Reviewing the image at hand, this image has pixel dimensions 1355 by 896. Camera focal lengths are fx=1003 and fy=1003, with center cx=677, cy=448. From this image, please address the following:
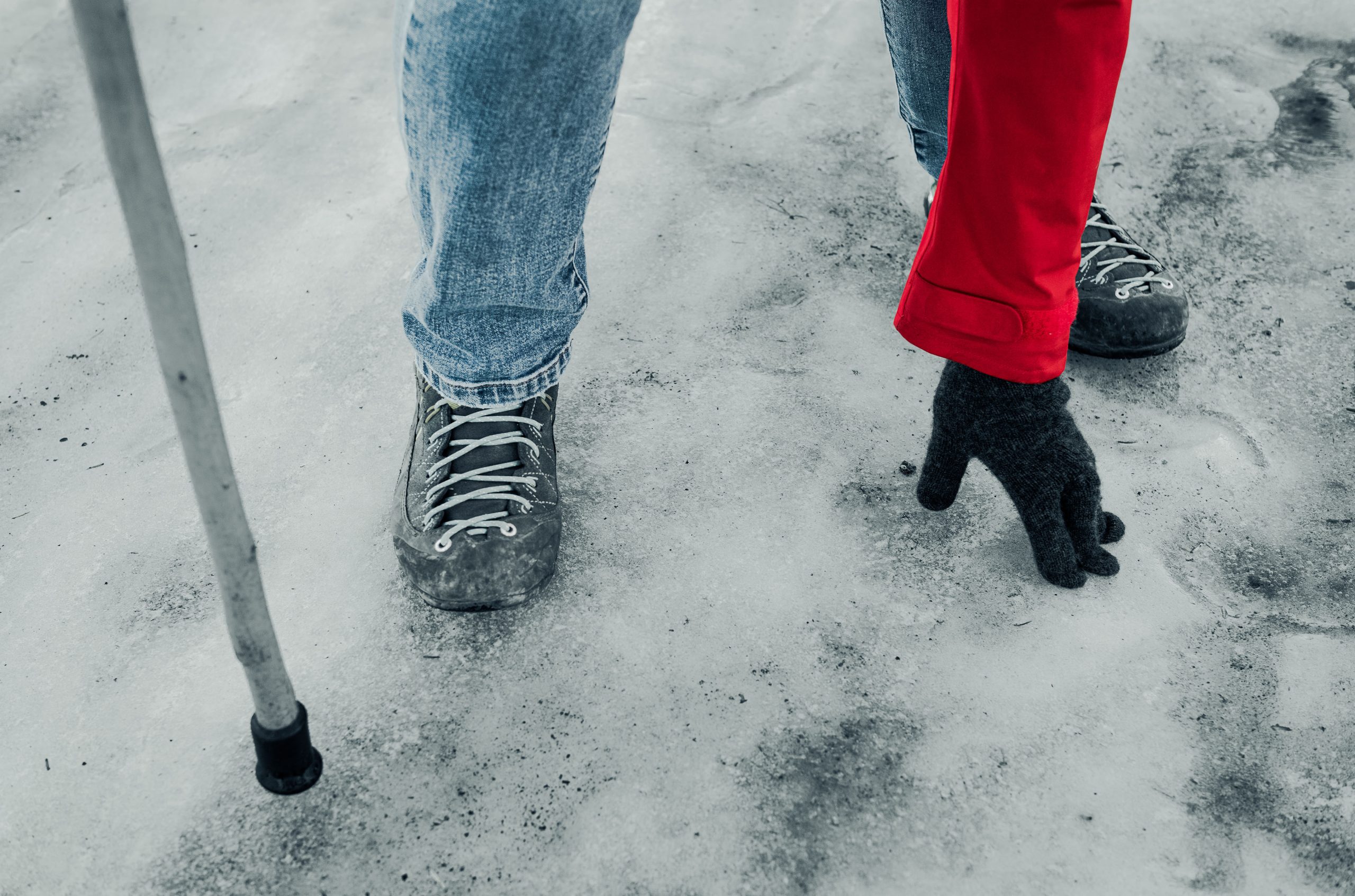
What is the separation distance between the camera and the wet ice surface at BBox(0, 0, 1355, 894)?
95 cm

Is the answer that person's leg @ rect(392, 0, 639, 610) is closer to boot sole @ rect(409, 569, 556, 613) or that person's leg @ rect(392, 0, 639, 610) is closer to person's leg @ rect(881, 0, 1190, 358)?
boot sole @ rect(409, 569, 556, 613)

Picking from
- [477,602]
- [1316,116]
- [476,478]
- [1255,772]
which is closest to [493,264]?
[476,478]

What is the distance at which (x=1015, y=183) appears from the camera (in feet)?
3.22

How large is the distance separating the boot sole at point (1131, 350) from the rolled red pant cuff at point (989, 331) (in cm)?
43

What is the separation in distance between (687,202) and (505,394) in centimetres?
70

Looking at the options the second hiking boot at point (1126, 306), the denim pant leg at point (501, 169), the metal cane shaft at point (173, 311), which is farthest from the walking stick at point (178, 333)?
the second hiking boot at point (1126, 306)

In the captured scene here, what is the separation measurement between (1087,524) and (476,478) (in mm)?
715

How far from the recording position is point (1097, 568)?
118 centimetres

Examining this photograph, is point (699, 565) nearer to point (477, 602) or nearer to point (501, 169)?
point (477, 602)

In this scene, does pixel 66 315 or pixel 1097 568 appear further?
pixel 66 315

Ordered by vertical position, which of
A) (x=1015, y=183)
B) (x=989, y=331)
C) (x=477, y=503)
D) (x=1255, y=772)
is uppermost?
(x=1015, y=183)

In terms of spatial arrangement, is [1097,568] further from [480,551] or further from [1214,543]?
[480,551]

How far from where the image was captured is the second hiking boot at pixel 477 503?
1.13 m

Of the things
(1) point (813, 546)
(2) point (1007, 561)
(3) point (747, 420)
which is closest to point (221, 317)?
(3) point (747, 420)
